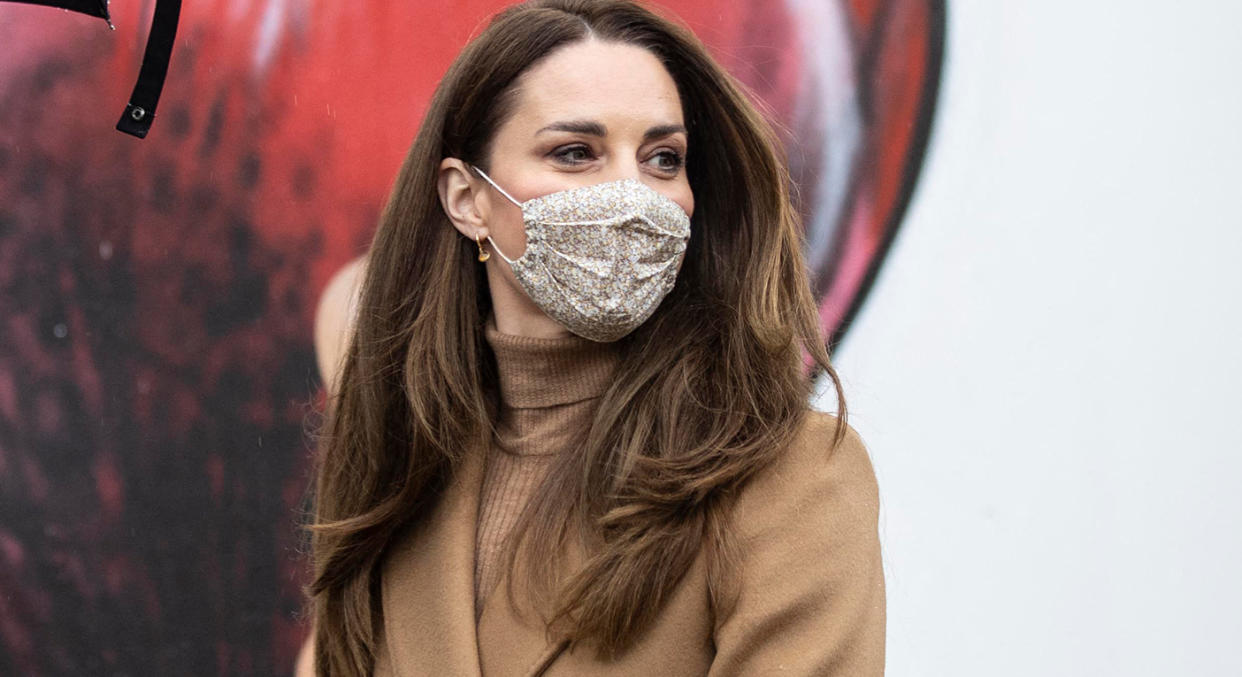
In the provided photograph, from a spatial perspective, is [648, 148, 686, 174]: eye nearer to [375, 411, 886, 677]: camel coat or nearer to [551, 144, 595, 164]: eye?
[551, 144, 595, 164]: eye

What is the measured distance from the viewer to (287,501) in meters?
2.90

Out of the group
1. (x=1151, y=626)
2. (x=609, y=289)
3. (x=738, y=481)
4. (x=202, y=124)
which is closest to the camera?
(x=738, y=481)

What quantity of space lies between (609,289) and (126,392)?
160 cm

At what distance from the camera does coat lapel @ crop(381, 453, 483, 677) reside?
178 centimetres

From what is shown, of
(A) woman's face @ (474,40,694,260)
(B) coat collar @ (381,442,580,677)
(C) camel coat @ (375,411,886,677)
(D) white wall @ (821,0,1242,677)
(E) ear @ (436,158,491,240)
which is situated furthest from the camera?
(D) white wall @ (821,0,1242,677)

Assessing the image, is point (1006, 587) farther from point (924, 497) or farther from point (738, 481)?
point (738, 481)

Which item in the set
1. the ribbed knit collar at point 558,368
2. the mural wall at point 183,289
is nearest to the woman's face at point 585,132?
the ribbed knit collar at point 558,368

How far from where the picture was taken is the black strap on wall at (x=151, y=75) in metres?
2.76

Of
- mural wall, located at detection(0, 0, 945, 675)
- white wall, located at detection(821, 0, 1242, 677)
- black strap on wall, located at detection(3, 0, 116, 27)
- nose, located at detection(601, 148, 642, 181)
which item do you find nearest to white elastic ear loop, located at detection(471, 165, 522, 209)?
nose, located at detection(601, 148, 642, 181)

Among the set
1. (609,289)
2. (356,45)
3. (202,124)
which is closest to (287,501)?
(202,124)

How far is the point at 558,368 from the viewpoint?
192 centimetres

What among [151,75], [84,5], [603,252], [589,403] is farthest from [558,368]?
[84,5]

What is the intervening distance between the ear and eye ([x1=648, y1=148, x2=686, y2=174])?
0.95ft

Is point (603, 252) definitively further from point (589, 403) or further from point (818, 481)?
point (818, 481)
